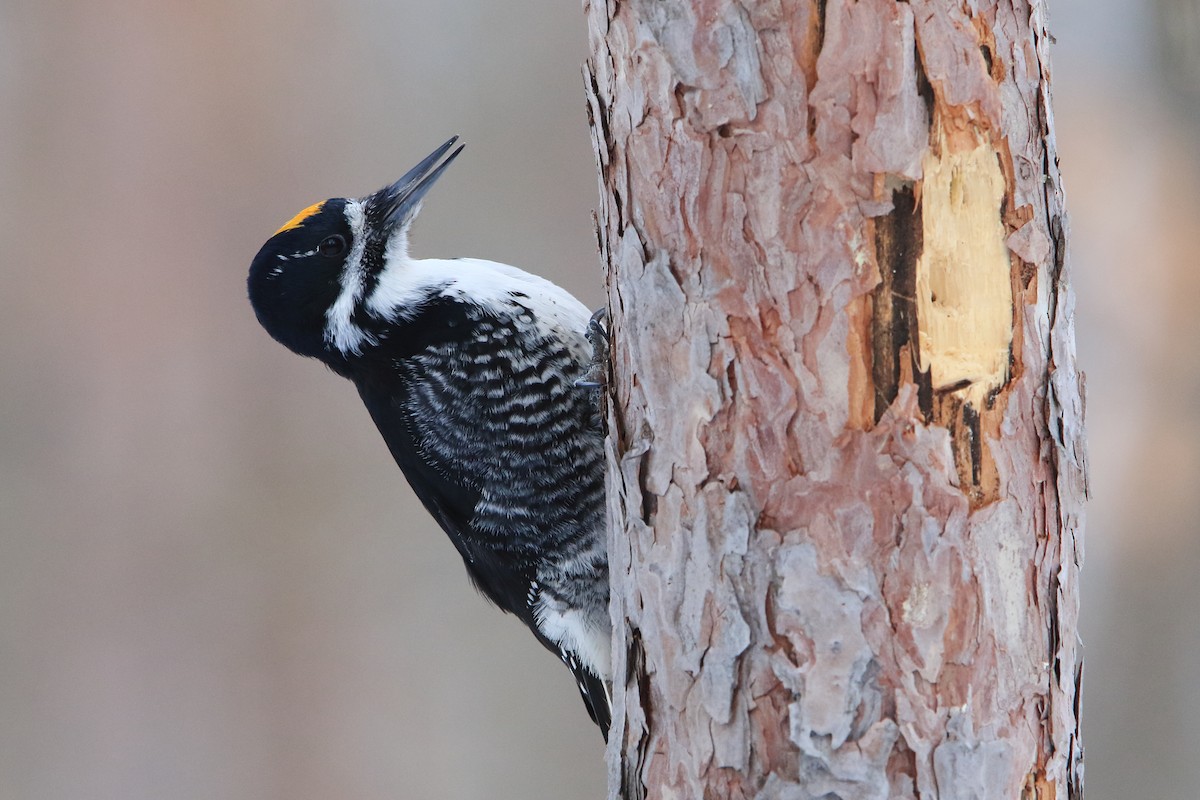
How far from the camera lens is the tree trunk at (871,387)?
1.33m

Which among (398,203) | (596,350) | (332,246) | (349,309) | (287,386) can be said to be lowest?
(287,386)

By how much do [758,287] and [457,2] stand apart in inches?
128

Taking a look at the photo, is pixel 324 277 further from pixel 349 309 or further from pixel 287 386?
pixel 287 386

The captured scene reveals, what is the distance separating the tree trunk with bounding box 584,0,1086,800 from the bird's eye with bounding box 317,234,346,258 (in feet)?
4.19

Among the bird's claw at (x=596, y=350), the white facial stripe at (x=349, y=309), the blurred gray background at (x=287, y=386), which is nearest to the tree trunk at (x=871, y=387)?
the bird's claw at (x=596, y=350)

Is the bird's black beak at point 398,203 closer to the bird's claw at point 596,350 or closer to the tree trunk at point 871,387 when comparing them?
the bird's claw at point 596,350

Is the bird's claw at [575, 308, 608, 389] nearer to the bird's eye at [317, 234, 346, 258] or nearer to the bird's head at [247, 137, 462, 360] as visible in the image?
the bird's head at [247, 137, 462, 360]

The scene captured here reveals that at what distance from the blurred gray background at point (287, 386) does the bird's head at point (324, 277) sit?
1.48 meters

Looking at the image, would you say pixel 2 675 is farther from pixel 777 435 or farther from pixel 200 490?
pixel 777 435

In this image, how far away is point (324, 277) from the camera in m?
2.52

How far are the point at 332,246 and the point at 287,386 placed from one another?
1.67 metres

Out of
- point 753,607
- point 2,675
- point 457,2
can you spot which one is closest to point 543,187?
point 457,2

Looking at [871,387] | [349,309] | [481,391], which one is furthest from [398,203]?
[871,387]

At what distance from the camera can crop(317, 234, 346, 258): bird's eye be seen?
99.5 inches
